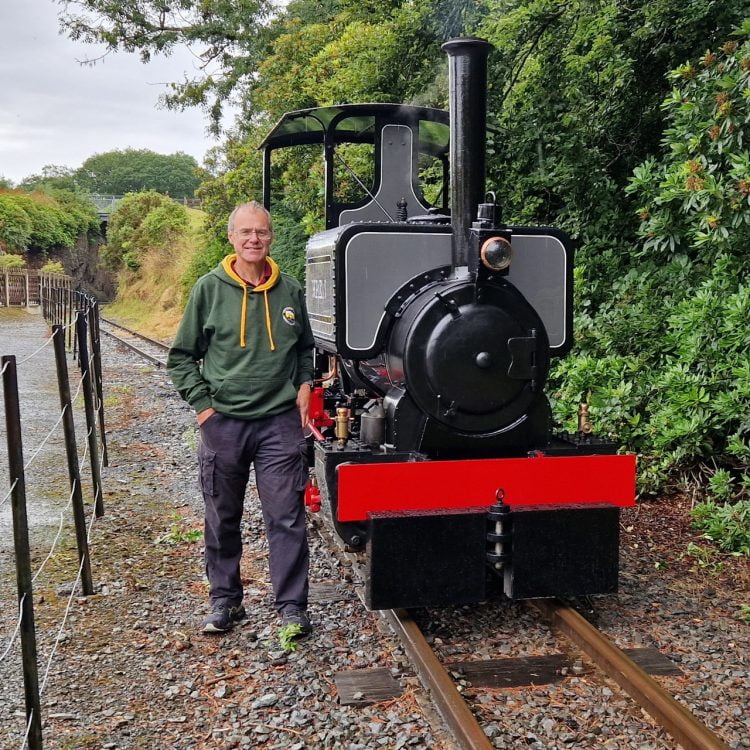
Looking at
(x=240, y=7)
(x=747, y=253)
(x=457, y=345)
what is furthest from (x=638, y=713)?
(x=240, y=7)

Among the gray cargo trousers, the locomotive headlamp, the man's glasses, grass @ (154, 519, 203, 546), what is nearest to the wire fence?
grass @ (154, 519, 203, 546)

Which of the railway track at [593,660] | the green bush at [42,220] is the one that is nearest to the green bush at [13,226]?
the green bush at [42,220]

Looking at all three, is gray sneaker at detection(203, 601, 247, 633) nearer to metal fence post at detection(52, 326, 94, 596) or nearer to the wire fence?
the wire fence

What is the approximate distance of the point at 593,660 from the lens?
3.45 metres

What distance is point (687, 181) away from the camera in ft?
18.0

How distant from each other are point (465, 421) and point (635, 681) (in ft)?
4.38

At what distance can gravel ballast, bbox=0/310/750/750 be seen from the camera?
2.99 metres

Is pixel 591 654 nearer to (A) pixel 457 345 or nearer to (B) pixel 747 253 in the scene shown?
(A) pixel 457 345

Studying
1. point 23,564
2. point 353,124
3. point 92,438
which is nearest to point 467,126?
point 353,124

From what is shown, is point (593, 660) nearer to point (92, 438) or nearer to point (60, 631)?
point (60, 631)

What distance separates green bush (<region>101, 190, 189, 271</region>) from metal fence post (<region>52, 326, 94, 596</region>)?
2828 cm

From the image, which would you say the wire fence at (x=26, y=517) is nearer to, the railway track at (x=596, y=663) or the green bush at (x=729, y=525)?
the railway track at (x=596, y=663)

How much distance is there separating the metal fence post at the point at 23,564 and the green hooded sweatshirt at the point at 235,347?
778 mm

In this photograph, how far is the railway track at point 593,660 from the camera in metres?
2.77
